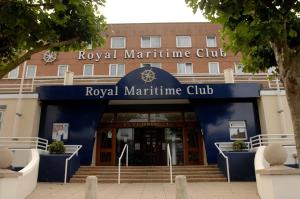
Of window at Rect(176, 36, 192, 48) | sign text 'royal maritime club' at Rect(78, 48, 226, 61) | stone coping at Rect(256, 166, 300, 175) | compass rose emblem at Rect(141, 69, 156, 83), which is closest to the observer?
stone coping at Rect(256, 166, 300, 175)

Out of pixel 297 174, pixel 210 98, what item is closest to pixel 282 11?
pixel 297 174

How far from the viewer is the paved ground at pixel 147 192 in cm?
974

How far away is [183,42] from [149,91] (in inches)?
696

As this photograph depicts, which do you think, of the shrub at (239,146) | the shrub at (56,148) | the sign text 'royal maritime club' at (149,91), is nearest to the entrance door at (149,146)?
the sign text 'royal maritime club' at (149,91)

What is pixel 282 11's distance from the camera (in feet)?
21.3

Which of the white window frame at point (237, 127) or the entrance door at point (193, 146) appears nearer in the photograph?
the white window frame at point (237, 127)

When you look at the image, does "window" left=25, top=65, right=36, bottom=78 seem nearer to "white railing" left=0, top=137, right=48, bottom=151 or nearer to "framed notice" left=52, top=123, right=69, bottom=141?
"framed notice" left=52, top=123, right=69, bottom=141

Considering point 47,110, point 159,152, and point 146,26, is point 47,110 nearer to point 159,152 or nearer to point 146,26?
point 159,152

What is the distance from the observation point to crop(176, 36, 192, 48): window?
32.3 metres

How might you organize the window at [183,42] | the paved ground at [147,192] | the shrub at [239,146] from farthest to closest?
1. the window at [183,42]
2. the shrub at [239,146]
3. the paved ground at [147,192]

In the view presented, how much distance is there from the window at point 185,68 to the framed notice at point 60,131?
16791 mm

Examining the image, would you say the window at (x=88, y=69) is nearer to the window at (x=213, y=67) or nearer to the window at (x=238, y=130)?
the window at (x=213, y=67)

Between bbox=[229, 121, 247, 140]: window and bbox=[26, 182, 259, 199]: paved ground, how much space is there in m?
5.07

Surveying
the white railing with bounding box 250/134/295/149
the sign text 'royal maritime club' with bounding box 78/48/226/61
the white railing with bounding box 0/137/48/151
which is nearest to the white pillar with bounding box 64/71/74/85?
the white railing with bounding box 0/137/48/151
